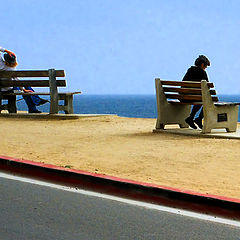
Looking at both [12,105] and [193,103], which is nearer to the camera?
[193,103]

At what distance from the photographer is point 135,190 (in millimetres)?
6113

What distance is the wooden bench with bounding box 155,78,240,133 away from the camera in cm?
1073

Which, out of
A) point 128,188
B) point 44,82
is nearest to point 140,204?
point 128,188

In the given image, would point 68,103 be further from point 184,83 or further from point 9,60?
point 184,83

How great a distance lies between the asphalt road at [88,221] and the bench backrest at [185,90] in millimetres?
5358

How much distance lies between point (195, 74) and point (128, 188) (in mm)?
6009

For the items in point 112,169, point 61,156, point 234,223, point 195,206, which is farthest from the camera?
point 61,156

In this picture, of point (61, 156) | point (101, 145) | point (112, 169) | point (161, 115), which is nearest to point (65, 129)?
point (161, 115)

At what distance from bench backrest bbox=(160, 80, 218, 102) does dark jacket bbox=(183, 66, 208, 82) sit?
29 centimetres

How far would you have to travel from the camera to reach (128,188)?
6180mm

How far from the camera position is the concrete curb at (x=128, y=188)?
552 centimetres

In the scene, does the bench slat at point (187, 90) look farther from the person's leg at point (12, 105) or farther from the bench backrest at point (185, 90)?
the person's leg at point (12, 105)

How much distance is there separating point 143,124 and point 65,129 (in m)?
2.46

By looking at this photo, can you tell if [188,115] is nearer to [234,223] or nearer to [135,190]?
[135,190]
